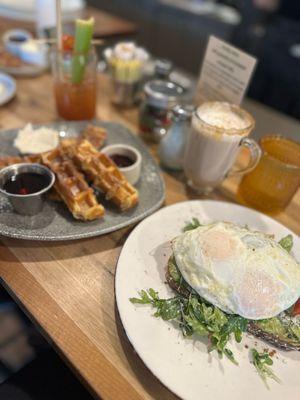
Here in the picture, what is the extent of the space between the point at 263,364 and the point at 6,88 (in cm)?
206

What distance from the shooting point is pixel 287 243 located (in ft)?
4.29

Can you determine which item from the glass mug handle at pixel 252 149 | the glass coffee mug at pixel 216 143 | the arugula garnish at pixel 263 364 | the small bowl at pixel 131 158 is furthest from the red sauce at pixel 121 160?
the arugula garnish at pixel 263 364

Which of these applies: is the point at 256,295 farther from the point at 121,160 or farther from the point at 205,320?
the point at 121,160

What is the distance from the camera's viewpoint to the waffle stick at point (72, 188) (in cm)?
132

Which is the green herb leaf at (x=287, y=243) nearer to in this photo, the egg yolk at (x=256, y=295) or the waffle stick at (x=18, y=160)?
the egg yolk at (x=256, y=295)

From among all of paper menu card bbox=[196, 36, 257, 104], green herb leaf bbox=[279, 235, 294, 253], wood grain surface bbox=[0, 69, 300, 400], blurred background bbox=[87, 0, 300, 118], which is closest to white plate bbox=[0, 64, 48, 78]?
paper menu card bbox=[196, 36, 257, 104]

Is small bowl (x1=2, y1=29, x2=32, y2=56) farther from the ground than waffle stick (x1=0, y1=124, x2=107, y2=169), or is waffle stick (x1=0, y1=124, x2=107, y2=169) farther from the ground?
small bowl (x1=2, y1=29, x2=32, y2=56)

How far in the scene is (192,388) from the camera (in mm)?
915

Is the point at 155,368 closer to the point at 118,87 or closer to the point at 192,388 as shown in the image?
the point at 192,388

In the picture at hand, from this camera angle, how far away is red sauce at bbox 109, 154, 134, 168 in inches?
62.3

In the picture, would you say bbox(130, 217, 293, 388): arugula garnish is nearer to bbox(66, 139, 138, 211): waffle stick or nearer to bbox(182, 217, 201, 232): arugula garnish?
bbox(182, 217, 201, 232): arugula garnish

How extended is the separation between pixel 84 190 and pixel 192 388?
0.82 metres

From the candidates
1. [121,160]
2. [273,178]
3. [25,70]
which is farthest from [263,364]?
[25,70]

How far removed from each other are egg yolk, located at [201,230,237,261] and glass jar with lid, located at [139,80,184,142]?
802 millimetres
